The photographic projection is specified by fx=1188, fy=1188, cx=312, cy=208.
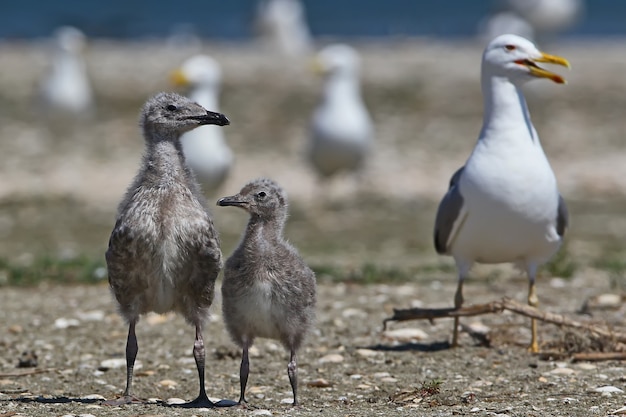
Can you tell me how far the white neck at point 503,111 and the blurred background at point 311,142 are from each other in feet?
8.38

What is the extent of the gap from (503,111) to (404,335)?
1.60m

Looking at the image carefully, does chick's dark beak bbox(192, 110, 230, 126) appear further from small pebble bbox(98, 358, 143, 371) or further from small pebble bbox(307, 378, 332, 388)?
small pebble bbox(98, 358, 143, 371)

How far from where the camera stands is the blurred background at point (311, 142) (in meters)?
13.0

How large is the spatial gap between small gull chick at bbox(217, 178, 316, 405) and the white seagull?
173 centimetres

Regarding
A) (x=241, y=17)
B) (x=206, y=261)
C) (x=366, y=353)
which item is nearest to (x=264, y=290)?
(x=206, y=261)

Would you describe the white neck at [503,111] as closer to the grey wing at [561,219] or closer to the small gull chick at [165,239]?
the grey wing at [561,219]

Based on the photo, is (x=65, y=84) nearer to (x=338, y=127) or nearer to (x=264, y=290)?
(x=338, y=127)

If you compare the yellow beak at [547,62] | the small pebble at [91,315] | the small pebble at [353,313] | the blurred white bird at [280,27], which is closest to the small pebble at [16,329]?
the small pebble at [91,315]

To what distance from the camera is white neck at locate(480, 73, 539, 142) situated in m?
7.56

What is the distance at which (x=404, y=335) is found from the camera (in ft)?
25.7

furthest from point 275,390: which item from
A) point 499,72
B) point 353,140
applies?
point 353,140

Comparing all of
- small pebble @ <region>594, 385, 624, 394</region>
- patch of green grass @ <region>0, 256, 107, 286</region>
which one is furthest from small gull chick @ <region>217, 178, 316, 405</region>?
patch of green grass @ <region>0, 256, 107, 286</region>

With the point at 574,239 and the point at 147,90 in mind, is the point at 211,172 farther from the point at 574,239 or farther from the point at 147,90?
the point at 147,90

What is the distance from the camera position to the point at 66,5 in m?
66.7
